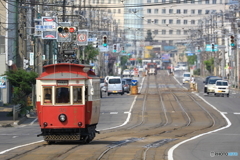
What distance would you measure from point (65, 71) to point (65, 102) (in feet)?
3.72

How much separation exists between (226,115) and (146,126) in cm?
911

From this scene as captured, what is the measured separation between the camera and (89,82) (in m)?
19.2

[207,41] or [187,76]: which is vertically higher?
[207,41]

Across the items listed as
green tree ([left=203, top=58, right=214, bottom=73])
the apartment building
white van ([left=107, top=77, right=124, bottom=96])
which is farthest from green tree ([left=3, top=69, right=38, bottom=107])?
the apartment building

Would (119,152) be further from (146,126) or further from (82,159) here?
(146,126)

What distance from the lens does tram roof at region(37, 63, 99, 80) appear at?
19.0m

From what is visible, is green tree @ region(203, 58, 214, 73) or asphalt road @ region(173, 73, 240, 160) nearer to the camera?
asphalt road @ region(173, 73, 240, 160)

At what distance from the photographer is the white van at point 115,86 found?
6025 cm

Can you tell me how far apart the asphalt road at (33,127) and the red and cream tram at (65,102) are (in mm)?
1716

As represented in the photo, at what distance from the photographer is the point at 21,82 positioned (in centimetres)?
3656

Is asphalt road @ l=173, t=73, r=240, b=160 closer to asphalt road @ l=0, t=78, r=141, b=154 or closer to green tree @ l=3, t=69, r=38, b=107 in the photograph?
asphalt road @ l=0, t=78, r=141, b=154

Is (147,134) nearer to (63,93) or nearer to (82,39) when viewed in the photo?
(63,93)

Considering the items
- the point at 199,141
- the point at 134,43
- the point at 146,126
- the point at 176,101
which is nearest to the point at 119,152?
the point at 199,141

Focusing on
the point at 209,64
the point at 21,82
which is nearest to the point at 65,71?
the point at 21,82
